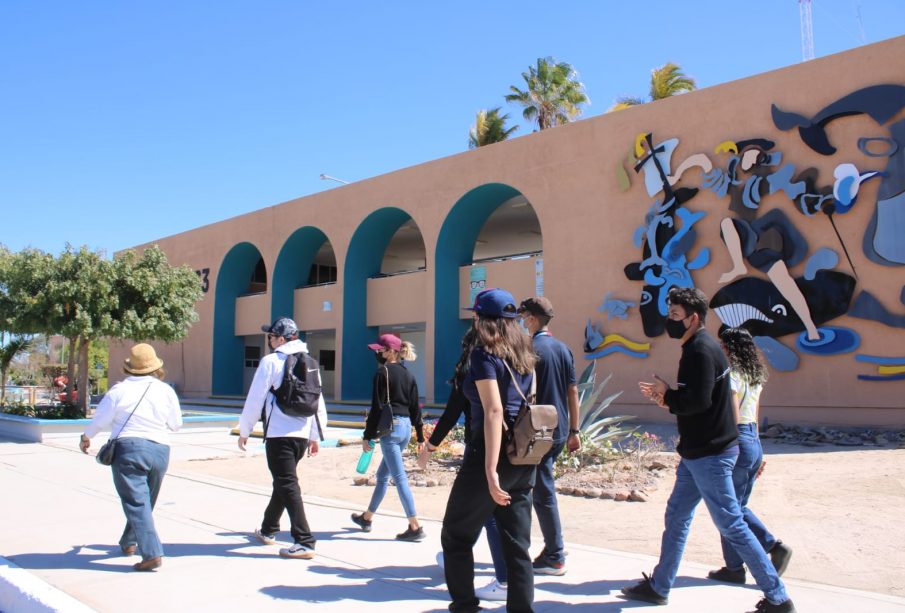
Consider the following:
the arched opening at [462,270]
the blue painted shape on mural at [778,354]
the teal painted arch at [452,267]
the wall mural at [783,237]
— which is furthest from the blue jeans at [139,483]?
the teal painted arch at [452,267]

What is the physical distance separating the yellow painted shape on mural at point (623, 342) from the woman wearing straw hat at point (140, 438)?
11.9 metres

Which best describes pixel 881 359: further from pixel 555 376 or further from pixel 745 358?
pixel 555 376

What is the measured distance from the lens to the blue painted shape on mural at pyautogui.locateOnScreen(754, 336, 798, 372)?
13672 mm

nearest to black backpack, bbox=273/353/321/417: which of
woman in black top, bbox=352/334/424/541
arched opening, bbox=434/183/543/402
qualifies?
woman in black top, bbox=352/334/424/541

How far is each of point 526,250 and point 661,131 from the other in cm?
1281

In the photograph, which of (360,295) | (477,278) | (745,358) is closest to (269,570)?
(745,358)

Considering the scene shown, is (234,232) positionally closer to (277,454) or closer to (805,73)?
(805,73)

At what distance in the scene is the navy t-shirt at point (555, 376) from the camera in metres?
4.82

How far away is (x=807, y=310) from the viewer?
13445mm

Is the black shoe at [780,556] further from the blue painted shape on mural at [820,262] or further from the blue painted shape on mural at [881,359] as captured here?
the blue painted shape on mural at [820,262]

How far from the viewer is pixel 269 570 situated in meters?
5.08

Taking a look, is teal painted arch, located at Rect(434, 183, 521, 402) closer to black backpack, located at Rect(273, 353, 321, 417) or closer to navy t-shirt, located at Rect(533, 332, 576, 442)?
black backpack, located at Rect(273, 353, 321, 417)

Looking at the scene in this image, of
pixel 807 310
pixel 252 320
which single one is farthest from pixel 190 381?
pixel 807 310

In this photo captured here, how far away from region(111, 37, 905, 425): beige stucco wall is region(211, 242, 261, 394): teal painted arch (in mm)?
7571
